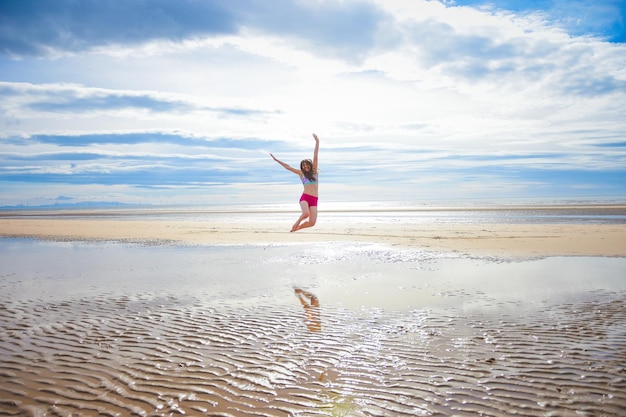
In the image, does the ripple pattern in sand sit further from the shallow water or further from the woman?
the woman

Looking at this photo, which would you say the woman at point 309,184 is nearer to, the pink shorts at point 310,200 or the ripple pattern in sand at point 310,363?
the pink shorts at point 310,200

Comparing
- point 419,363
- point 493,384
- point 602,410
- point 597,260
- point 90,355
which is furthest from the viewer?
point 597,260

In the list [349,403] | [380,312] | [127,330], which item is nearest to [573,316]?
[380,312]

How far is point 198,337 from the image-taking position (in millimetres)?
7676

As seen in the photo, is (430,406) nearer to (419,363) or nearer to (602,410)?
(419,363)

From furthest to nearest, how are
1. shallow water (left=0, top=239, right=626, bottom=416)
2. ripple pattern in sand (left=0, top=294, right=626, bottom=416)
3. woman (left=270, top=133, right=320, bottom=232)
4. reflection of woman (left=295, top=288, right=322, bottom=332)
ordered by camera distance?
woman (left=270, top=133, right=320, bottom=232) → reflection of woman (left=295, top=288, right=322, bottom=332) → shallow water (left=0, top=239, right=626, bottom=416) → ripple pattern in sand (left=0, top=294, right=626, bottom=416)

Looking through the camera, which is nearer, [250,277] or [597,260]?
[250,277]

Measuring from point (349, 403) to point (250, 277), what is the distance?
28.7ft

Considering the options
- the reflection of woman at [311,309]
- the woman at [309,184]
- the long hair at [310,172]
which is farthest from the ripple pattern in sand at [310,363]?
the long hair at [310,172]

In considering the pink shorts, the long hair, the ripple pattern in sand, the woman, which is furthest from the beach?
the long hair

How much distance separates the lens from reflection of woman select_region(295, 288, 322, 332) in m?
8.20

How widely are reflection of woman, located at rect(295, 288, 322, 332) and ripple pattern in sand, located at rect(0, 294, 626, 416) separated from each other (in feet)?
0.58

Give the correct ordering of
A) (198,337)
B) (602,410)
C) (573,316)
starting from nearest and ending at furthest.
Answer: (602,410) → (198,337) → (573,316)

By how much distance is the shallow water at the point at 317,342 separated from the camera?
203 inches
